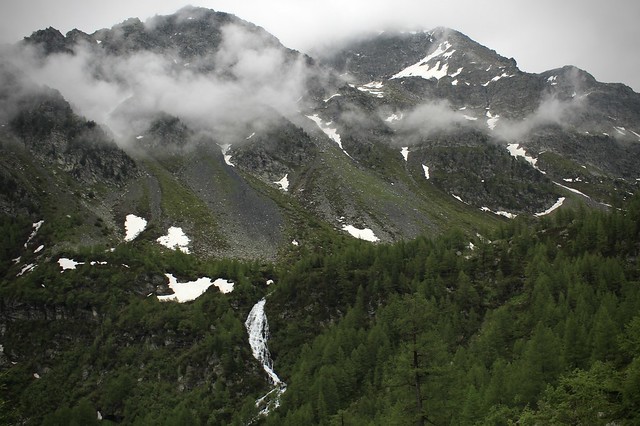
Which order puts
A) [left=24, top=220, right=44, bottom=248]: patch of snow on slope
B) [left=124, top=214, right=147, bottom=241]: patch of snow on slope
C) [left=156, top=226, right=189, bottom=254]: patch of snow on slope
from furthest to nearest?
[left=124, top=214, right=147, bottom=241]: patch of snow on slope, [left=156, top=226, right=189, bottom=254]: patch of snow on slope, [left=24, top=220, right=44, bottom=248]: patch of snow on slope

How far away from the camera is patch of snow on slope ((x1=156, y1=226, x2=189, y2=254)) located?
159 meters

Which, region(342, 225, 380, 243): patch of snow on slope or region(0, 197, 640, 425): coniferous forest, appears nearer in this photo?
region(0, 197, 640, 425): coniferous forest

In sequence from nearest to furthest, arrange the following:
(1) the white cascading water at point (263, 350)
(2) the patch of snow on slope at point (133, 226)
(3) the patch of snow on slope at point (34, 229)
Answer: (1) the white cascading water at point (263, 350) < (3) the patch of snow on slope at point (34, 229) < (2) the patch of snow on slope at point (133, 226)

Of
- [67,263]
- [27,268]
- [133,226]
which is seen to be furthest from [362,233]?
[27,268]

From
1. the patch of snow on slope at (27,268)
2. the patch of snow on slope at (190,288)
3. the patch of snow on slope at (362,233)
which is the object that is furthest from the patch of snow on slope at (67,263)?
the patch of snow on slope at (362,233)

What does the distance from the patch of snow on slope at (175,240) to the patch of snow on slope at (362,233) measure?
6112 cm

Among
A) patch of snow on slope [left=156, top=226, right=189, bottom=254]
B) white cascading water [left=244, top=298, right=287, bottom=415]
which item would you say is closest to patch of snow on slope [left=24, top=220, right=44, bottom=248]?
patch of snow on slope [left=156, top=226, right=189, bottom=254]

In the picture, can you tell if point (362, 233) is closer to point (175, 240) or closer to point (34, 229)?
point (175, 240)

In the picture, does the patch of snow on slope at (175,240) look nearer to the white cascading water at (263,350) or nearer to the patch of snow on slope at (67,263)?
the patch of snow on slope at (67,263)

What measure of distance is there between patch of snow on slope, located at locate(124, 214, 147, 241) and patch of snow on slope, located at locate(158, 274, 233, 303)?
33.1 meters

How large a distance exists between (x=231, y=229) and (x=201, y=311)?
201 feet

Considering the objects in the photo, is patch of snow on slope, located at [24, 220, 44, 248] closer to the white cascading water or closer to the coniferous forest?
the coniferous forest

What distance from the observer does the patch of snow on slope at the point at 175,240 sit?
522 ft

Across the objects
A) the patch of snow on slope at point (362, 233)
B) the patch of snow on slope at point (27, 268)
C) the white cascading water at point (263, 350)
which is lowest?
the patch of snow on slope at point (27, 268)
